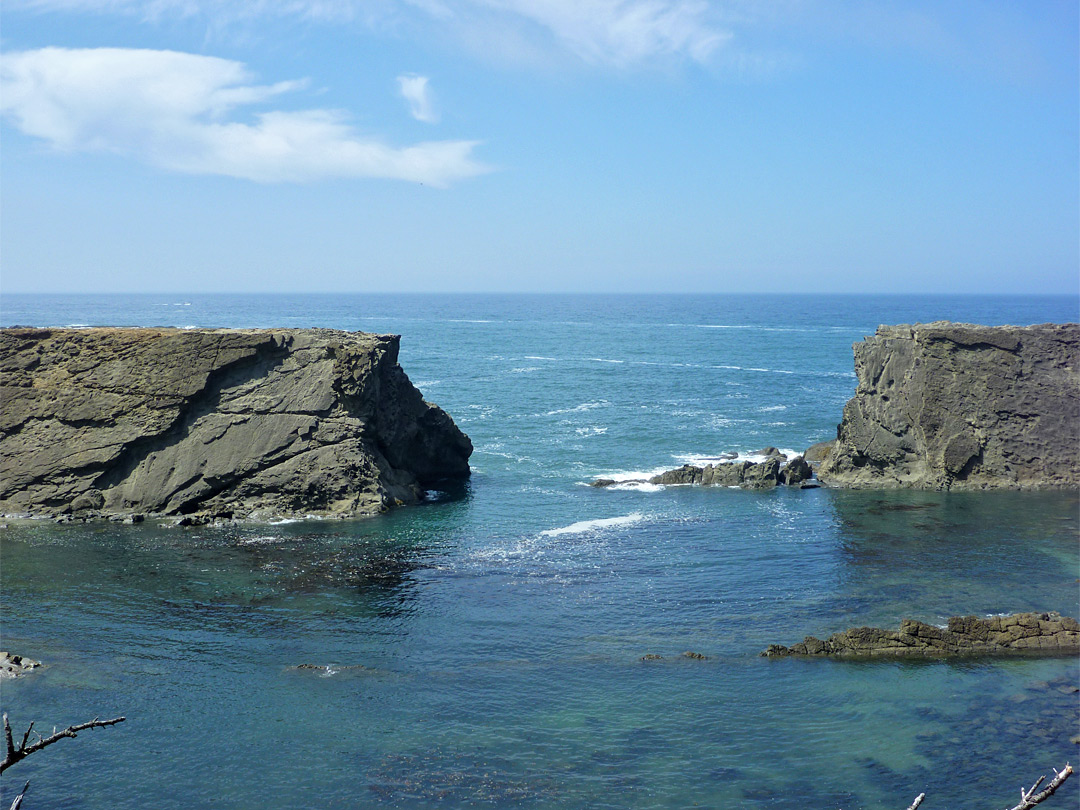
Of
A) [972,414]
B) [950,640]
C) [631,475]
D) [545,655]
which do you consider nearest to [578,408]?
[631,475]

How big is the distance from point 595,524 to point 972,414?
24608mm

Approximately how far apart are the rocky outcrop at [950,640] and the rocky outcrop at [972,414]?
77.7 feet

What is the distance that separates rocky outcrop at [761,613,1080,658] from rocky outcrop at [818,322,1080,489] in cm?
2368

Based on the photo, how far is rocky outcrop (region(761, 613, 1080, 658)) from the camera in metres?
30.1

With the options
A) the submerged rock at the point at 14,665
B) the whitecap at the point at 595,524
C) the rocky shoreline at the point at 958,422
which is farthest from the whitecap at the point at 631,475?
the submerged rock at the point at 14,665

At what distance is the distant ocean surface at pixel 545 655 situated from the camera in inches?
900

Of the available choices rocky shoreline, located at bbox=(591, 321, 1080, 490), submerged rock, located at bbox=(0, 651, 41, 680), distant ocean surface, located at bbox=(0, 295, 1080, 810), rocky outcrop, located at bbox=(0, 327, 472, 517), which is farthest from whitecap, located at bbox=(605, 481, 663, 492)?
submerged rock, located at bbox=(0, 651, 41, 680)

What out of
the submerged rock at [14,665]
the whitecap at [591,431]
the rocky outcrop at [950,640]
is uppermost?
the whitecap at [591,431]

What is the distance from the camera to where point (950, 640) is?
30531 mm

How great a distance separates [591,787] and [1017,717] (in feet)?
41.9

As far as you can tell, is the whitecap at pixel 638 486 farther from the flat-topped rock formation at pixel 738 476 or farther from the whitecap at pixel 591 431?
the whitecap at pixel 591 431

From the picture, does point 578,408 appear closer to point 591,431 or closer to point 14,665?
point 591,431

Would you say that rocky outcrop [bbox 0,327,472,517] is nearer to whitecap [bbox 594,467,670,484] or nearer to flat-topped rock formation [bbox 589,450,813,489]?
whitecap [bbox 594,467,670,484]

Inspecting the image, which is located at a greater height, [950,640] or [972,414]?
[972,414]
